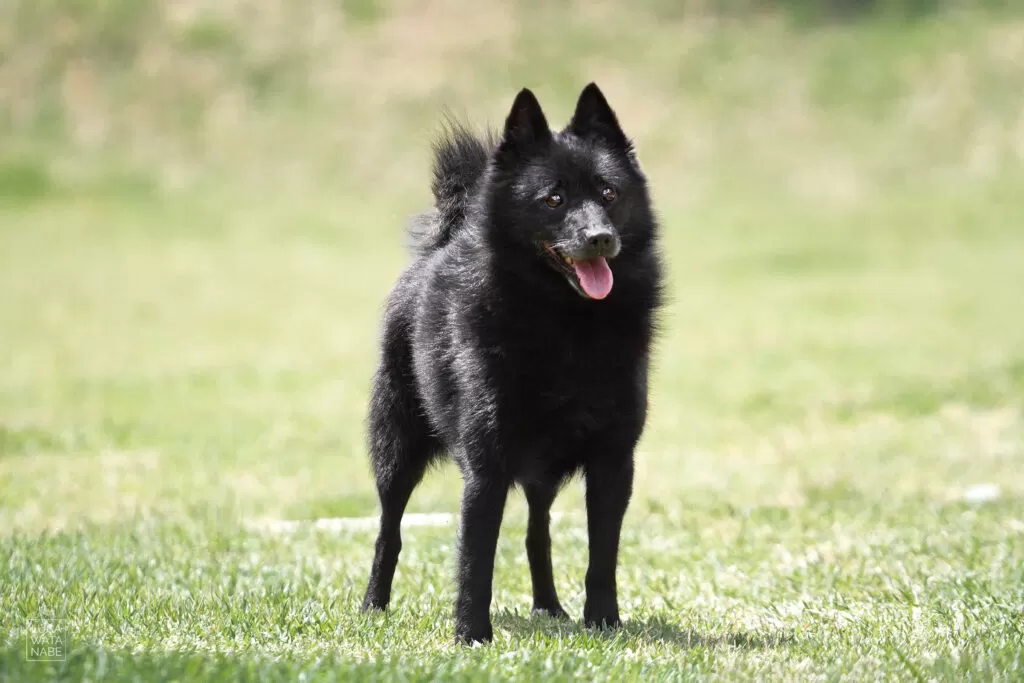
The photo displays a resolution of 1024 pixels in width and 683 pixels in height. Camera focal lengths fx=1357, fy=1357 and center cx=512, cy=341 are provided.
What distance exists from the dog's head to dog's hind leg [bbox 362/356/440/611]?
1.01 m

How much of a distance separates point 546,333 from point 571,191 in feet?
1.77

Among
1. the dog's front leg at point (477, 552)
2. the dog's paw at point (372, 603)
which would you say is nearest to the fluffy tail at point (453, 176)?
the dog's front leg at point (477, 552)

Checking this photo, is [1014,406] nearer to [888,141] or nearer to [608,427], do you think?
[608,427]

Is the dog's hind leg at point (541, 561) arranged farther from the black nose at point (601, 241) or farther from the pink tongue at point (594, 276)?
the black nose at point (601, 241)

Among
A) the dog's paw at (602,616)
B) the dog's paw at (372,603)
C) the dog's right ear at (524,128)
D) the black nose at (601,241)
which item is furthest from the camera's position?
the dog's paw at (372,603)

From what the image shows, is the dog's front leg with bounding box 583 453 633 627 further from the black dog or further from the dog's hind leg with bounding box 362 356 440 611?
the dog's hind leg with bounding box 362 356 440 611

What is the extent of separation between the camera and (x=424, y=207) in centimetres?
3112

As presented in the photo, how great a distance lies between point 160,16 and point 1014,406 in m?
29.0

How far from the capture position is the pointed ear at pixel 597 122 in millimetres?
5328

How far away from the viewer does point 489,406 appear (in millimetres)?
5062

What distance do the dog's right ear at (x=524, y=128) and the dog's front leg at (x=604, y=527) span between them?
1.24m

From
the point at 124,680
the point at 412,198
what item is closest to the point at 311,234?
the point at 412,198

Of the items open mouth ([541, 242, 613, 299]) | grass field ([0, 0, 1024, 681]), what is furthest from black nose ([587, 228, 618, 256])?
grass field ([0, 0, 1024, 681])

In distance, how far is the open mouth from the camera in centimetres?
493
